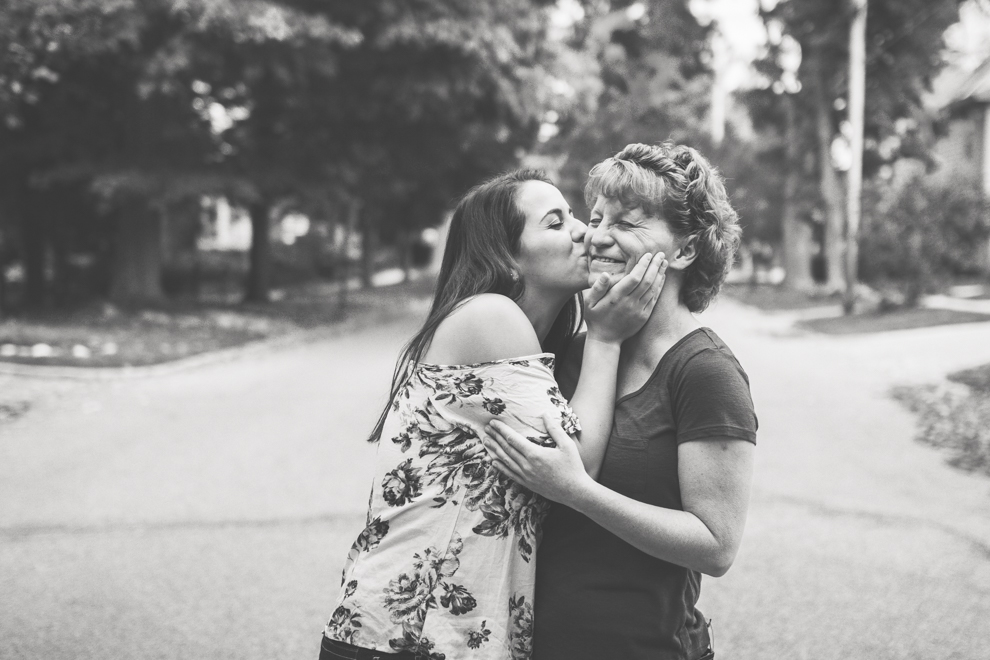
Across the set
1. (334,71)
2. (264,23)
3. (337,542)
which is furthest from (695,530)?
(334,71)

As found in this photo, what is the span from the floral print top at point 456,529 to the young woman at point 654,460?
0.06 meters

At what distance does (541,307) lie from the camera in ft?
7.85

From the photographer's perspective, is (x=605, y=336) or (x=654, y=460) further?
(x=605, y=336)

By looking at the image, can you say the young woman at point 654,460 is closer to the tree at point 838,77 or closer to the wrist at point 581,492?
the wrist at point 581,492

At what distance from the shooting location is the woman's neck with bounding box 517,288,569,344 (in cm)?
237

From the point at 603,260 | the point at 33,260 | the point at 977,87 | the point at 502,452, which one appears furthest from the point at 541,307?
the point at 977,87

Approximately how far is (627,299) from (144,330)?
1647 cm

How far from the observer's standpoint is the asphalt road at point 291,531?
4395 mm

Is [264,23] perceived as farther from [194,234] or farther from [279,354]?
[194,234]

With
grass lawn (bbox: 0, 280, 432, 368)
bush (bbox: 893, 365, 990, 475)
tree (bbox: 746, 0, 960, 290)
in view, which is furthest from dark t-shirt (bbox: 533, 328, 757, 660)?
tree (bbox: 746, 0, 960, 290)

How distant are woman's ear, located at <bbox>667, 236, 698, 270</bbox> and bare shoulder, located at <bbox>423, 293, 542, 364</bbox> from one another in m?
0.37

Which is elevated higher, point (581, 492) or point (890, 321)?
point (581, 492)

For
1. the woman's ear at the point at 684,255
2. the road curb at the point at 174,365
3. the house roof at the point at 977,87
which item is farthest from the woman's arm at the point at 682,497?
the house roof at the point at 977,87

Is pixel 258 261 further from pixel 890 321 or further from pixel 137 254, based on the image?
pixel 890 321
